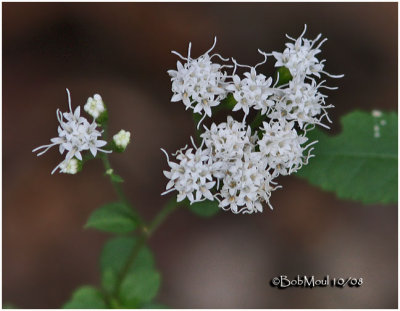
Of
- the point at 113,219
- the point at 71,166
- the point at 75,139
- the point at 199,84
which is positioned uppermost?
the point at 199,84

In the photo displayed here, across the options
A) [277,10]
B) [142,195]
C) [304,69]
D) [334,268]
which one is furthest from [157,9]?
[334,268]

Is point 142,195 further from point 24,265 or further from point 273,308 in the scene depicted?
point 273,308

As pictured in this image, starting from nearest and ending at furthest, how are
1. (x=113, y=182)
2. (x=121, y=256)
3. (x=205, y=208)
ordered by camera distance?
(x=113, y=182)
(x=205, y=208)
(x=121, y=256)

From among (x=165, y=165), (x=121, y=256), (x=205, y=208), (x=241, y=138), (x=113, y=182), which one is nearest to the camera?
(x=241, y=138)

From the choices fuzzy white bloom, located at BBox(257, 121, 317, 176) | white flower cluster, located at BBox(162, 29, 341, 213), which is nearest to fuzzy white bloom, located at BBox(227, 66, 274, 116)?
white flower cluster, located at BBox(162, 29, 341, 213)

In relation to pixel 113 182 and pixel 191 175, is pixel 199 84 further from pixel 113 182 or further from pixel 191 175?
pixel 113 182

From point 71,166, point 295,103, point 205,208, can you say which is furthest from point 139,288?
point 295,103
